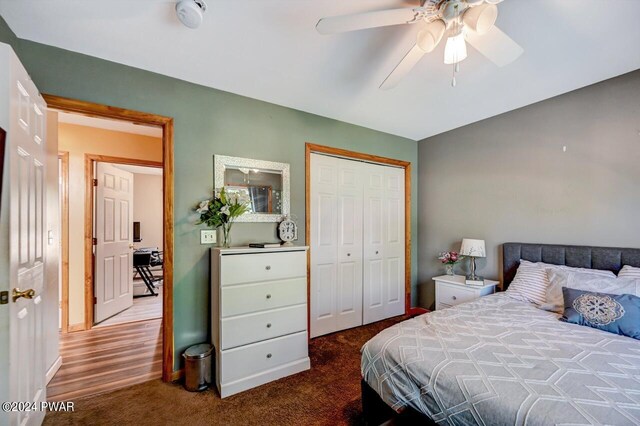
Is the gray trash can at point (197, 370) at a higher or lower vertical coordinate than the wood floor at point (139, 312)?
higher

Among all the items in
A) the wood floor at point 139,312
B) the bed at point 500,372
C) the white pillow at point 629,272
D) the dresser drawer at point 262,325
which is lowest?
the wood floor at point 139,312

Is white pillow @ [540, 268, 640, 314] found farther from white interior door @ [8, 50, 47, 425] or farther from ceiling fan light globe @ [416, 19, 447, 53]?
white interior door @ [8, 50, 47, 425]

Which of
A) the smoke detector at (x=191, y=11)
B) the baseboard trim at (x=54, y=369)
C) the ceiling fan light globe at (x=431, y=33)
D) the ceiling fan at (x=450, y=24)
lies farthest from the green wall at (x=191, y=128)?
the ceiling fan light globe at (x=431, y=33)

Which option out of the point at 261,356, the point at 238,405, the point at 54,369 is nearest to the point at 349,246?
the point at 261,356

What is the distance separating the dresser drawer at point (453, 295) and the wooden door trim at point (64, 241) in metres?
4.34

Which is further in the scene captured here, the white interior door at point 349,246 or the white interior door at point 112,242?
the white interior door at point 112,242

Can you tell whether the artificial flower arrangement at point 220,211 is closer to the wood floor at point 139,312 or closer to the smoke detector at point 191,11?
the smoke detector at point 191,11

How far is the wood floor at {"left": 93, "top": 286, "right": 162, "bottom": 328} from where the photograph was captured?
11.7 feet

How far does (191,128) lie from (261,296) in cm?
155

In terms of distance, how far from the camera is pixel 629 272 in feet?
6.72

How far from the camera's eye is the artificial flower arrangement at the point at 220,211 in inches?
92.1

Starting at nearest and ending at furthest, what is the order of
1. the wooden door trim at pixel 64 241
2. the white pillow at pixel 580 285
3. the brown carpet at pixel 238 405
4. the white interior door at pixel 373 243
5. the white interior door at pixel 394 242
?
the brown carpet at pixel 238 405, the white pillow at pixel 580 285, the wooden door trim at pixel 64 241, the white interior door at pixel 373 243, the white interior door at pixel 394 242

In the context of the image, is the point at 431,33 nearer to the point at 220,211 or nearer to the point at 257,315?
the point at 220,211

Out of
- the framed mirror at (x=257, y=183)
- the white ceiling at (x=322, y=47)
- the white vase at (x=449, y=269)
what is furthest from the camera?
the white vase at (x=449, y=269)
